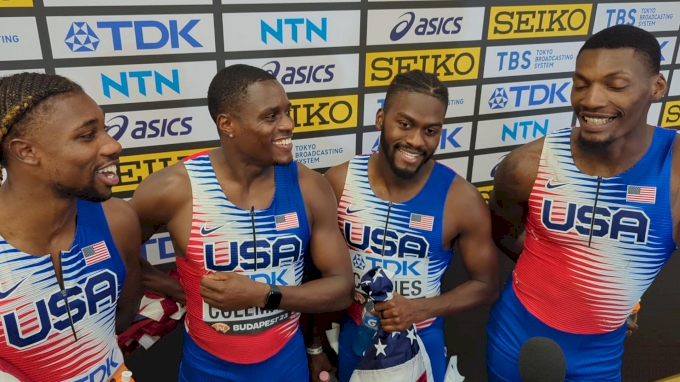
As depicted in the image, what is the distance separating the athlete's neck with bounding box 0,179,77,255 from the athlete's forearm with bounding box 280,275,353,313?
2.12 ft

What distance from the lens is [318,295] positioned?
1575 mm

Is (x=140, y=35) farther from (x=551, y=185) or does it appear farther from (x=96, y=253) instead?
(x=551, y=185)

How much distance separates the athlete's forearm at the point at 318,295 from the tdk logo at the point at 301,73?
0.96 metres

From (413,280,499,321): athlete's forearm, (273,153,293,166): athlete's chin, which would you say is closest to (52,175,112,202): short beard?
(273,153,293,166): athlete's chin

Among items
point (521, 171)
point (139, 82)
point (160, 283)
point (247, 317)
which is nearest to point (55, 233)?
point (160, 283)

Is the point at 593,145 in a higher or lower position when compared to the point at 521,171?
higher

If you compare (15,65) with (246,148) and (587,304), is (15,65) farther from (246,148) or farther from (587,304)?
(587,304)

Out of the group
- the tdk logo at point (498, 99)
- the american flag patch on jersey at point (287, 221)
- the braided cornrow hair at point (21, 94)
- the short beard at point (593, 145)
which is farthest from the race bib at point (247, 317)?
the tdk logo at point (498, 99)

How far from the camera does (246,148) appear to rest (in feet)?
4.99

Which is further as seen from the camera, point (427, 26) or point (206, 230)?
point (427, 26)

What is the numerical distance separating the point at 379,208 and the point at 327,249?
252 millimetres

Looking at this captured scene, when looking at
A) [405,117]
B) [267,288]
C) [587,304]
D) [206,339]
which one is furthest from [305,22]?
[587,304]

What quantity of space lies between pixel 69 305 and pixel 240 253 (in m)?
0.48

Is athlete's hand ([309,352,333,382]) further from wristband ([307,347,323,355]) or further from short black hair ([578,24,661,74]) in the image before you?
short black hair ([578,24,661,74])
